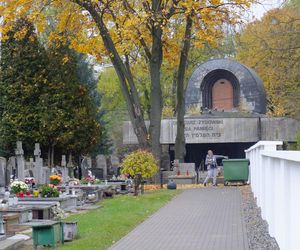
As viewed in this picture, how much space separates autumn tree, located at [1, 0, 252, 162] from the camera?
31797 millimetres

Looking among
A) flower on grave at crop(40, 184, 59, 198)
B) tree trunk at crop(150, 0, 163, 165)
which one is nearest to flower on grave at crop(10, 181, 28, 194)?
flower on grave at crop(40, 184, 59, 198)

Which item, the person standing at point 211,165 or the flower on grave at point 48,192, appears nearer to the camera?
the flower on grave at point 48,192

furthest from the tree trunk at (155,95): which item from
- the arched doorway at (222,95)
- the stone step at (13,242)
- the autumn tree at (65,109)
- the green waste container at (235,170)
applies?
the stone step at (13,242)

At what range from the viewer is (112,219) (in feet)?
61.4

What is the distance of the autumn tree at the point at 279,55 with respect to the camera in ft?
104

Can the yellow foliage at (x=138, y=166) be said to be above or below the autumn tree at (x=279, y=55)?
below

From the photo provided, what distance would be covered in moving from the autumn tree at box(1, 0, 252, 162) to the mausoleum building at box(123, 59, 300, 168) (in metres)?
8.08

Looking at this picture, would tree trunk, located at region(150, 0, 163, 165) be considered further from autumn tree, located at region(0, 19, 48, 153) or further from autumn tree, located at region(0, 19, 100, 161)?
autumn tree, located at region(0, 19, 48, 153)

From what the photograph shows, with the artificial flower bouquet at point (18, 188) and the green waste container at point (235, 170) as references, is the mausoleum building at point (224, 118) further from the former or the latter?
the artificial flower bouquet at point (18, 188)

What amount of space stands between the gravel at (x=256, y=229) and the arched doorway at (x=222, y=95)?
1140 inches

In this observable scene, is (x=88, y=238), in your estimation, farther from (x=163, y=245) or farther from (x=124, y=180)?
(x=124, y=180)

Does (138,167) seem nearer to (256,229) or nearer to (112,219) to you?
(112,219)

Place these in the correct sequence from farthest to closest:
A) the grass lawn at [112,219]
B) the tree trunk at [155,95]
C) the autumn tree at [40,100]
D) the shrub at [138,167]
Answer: the autumn tree at [40,100] → the tree trunk at [155,95] → the shrub at [138,167] → the grass lawn at [112,219]

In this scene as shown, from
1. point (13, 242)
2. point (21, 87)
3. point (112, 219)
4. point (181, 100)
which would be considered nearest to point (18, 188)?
point (112, 219)
